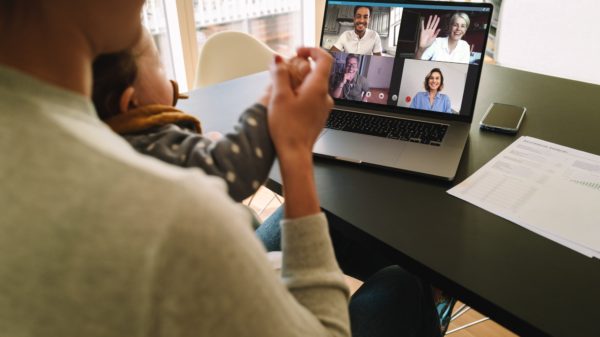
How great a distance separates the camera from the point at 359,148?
1.03m

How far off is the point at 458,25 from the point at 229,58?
1.13m

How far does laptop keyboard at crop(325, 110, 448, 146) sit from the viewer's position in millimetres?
1064

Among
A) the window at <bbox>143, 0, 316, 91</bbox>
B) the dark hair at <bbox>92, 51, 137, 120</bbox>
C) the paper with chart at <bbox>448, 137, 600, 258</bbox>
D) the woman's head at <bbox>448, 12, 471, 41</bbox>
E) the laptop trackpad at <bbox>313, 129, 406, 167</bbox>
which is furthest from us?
the window at <bbox>143, 0, 316, 91</bbox>

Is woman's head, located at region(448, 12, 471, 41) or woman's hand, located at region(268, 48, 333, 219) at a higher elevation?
woman's head, located at region(448, 12, 471, 41)

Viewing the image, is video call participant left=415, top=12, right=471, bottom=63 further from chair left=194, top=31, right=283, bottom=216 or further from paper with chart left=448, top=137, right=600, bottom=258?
chair left=194, top=31, right=283, bottom=216

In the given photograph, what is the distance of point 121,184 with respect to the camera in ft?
Answer: 1.10

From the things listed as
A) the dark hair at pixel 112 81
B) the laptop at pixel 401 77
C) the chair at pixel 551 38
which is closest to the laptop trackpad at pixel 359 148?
the laptop at pixel 401 77

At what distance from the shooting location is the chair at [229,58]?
1935mm

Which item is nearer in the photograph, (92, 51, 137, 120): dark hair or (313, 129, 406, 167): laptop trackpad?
(92, 51, 137, 120): dark hair

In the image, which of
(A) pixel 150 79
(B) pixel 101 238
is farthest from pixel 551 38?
(B) pixel 101 238

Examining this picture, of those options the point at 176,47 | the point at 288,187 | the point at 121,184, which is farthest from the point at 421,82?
the point at 176,47

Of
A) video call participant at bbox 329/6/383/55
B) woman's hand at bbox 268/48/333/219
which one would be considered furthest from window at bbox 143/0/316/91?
woman's hand at bbox 268/48/333/219

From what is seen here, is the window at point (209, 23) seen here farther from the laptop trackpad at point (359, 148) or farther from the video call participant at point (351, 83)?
the laptop trackpad at point (359, 148)

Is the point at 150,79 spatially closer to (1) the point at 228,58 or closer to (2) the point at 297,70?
(2) the point at 297,70
